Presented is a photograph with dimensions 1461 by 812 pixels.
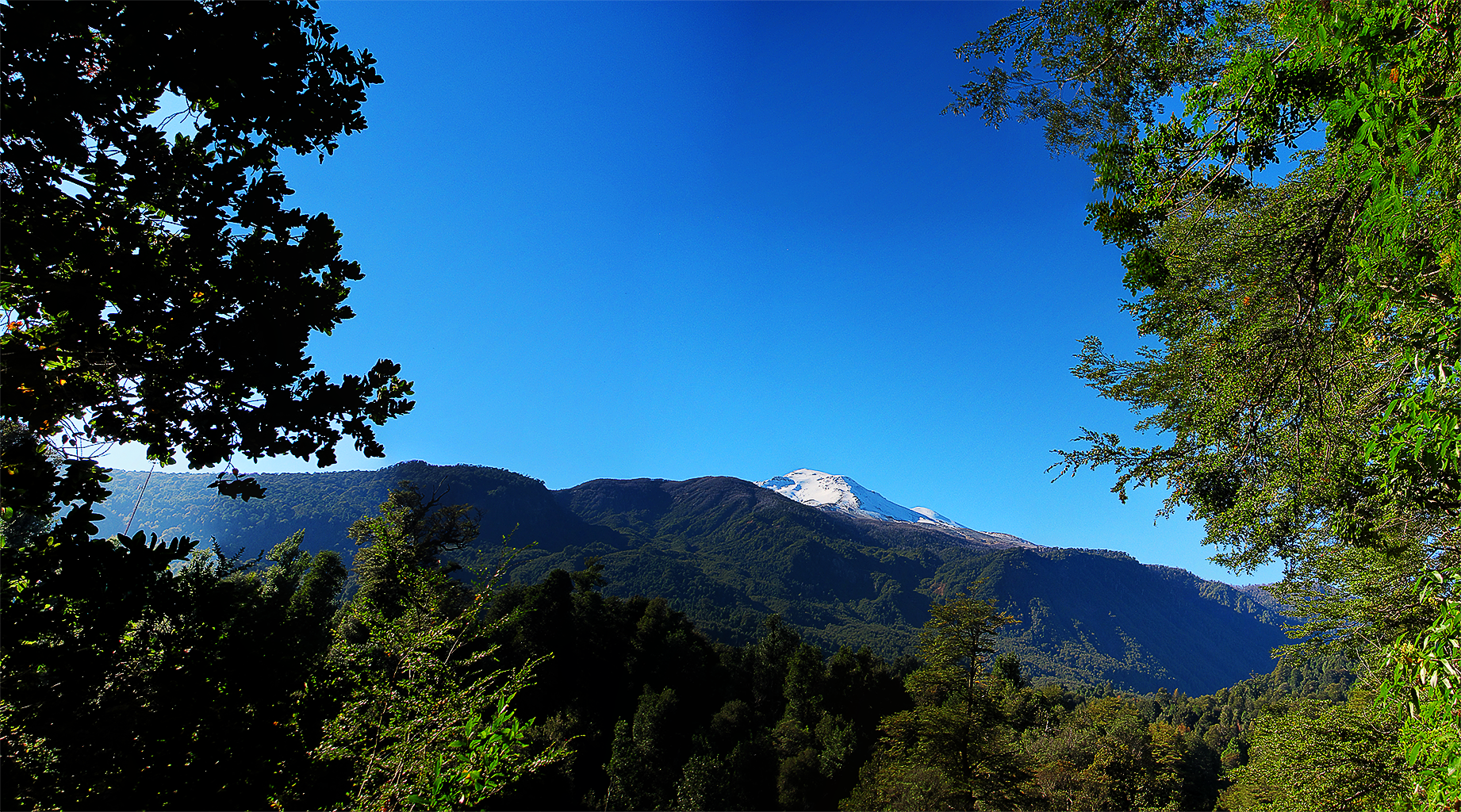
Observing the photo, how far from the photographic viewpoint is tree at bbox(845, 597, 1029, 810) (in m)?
14.1

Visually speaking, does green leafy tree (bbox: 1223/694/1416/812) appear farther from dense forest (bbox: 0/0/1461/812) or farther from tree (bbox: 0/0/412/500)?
tree (bbox: 0/0/412/500)

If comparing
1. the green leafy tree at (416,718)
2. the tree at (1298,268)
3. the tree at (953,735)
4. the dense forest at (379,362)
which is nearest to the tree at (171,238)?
the dense forest at (379,362)

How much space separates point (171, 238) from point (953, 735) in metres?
18.0

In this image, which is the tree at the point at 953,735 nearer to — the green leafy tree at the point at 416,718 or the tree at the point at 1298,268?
the tree at the point at 1298,268

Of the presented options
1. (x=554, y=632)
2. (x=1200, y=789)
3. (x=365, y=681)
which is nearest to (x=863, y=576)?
(x=1200, y=789)

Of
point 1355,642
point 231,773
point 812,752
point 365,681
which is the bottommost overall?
point 812,752

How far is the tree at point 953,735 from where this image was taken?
555 inches

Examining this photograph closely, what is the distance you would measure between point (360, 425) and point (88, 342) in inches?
52.9

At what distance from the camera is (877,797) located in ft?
50.2

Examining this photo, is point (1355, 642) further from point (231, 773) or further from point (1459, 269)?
point (231, 773)

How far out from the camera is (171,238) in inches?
126

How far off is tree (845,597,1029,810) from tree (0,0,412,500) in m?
16.0

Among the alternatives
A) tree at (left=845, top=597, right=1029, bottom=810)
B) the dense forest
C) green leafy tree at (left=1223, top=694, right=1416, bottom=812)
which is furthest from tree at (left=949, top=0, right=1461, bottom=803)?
tree at (left=845, top=597, right=1029, bottom=810)

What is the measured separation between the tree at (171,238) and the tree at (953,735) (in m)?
16.0
